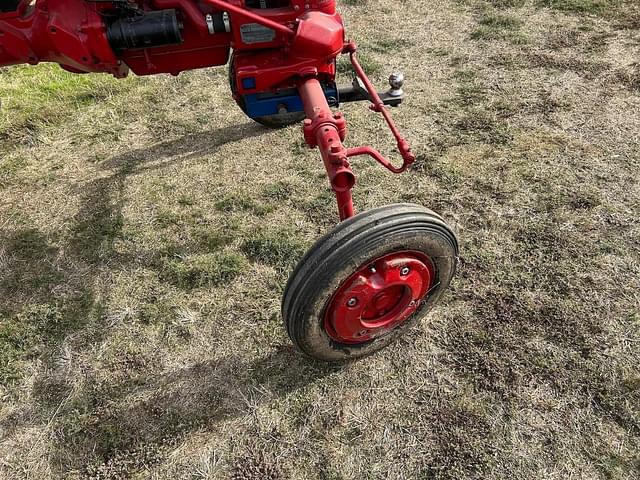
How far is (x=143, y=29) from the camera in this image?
8.09 ft

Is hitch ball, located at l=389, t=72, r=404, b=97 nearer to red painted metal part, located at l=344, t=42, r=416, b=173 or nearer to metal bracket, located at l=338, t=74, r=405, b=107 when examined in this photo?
metal bracket, located at l=338, t=74, r=405, b=107

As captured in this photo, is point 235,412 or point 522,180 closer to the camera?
point 235,412

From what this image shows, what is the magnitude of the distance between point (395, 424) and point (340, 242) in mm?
998

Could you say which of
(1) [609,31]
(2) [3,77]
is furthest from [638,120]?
(2) [3,77]

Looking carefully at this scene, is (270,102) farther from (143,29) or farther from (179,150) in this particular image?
(179,150)

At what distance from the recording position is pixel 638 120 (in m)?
4.11

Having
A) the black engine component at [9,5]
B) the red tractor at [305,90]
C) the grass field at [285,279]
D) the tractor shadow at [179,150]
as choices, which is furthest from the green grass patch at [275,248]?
the black engine component at [9,5]

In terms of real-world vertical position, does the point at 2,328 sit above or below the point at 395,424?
above

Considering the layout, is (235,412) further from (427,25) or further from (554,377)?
(427,25)

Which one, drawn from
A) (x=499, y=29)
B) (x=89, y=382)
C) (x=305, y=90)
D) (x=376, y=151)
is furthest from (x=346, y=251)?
(x=499, y=29)

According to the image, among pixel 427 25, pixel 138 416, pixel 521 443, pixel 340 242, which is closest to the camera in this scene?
pixel 340 242

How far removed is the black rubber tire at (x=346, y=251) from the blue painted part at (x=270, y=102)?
1.05 m

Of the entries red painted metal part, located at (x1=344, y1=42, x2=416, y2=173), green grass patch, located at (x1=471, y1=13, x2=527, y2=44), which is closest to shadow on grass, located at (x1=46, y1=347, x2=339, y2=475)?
red painted metal part, located at (x1=344, y1=42, x2=416, y2=173)

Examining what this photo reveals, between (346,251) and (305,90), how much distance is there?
1.05 m
